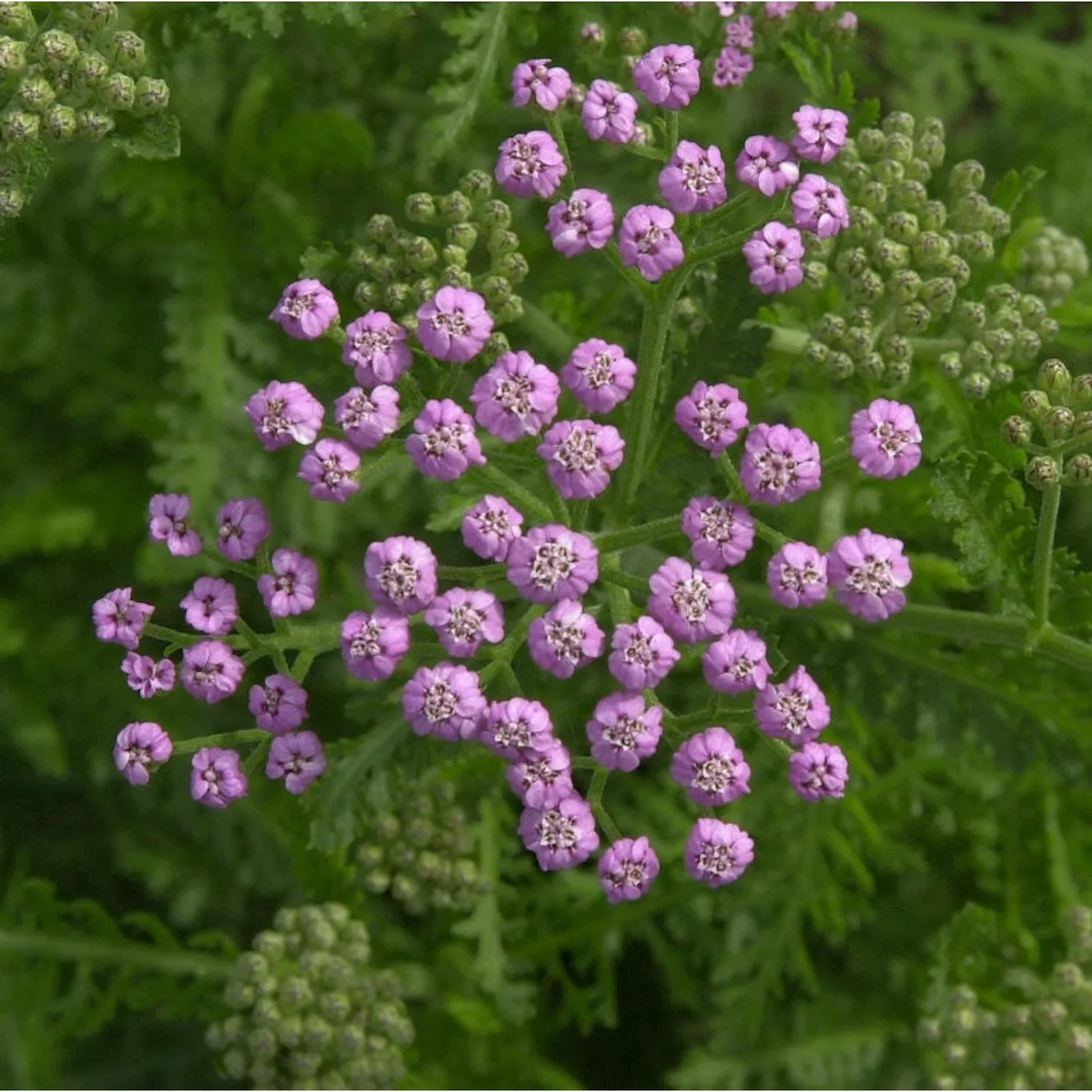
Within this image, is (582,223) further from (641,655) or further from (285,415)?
(641,655)

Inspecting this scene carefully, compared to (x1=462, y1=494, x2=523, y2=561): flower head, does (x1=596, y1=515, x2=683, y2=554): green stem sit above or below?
above

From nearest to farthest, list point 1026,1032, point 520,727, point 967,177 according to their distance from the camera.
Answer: point 520,727, point 967,177, point 1026,1032

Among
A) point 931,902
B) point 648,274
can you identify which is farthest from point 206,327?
point 931,902

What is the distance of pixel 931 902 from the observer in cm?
665

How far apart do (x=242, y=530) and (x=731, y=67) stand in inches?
82.2

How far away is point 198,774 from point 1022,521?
2268 mm

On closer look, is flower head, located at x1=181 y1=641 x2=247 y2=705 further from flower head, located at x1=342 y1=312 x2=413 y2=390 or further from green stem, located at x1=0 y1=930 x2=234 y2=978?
green stem, located at x1=0 y1=930 x2=234 y2=978

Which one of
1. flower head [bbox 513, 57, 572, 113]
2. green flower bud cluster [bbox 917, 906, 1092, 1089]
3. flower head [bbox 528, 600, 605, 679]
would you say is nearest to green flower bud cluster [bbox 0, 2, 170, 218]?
flower head [bbox 513, 57, 572, 113]

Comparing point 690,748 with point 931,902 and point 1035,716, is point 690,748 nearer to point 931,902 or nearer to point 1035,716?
point 1035,716

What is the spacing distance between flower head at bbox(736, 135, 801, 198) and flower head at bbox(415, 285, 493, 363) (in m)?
0.78

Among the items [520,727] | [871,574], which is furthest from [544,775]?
[871,574]

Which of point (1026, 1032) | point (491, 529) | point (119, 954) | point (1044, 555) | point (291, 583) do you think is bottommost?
point (119, 954)

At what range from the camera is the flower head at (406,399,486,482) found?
343 centimetres

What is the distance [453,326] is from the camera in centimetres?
354
